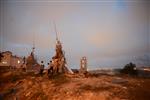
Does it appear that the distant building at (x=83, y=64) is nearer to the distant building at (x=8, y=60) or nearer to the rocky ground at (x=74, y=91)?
the rocky ground at (x=74, y=91)

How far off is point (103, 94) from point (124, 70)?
21398 millimetres

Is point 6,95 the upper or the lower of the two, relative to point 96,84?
lower

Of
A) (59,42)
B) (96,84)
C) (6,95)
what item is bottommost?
(6,95)

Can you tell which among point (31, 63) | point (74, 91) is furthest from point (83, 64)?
point (31, 63)

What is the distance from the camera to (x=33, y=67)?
48.7 m

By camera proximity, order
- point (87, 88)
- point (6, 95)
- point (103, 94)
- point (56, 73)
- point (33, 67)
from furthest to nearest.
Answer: point (33, 67)
point (56, 73)
point (6, 95)
point (87, 88)
point (103, 94)

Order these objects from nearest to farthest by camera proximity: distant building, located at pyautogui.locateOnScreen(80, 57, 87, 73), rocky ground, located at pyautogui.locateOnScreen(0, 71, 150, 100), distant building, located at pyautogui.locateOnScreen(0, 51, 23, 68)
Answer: rocky ground, located at pyautogui.locateOnScreen(0, 71, 150, 100)
distant building, located at pyautogui.locateOnScreen(80, 57, 87, 73)
distant building, located at pyautogui.locateOnScreen(0, 51, 23, 68)

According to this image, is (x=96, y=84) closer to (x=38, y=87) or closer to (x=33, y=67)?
(x=38, y=87)

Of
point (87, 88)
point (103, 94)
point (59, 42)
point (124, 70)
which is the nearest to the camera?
point (103, 94)

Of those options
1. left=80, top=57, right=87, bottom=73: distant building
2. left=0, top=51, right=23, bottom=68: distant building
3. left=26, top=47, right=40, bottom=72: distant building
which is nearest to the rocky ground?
left=80, top=57, right=87, bottom=73: distant building

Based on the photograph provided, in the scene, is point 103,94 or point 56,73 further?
point 56,73

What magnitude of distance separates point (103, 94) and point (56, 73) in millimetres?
14103

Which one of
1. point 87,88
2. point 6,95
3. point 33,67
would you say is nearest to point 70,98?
point 87,88

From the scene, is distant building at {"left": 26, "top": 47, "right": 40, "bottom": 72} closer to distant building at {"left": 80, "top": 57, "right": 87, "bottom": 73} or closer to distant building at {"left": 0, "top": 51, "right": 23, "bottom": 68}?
distant building at {"left": 0, "top": 51, "right": 23, "bottom": 68}
